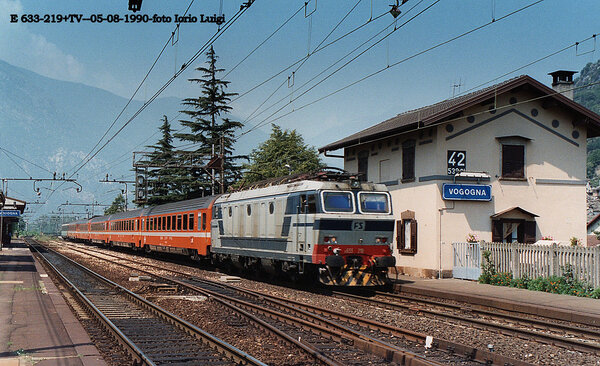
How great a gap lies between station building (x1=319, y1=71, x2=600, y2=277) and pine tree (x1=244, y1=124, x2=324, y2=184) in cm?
3754

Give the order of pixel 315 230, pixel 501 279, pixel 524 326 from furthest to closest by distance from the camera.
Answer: pixel 501 279
pixel 315 230
pixel 524 326

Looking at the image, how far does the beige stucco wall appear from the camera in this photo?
75.4 feet

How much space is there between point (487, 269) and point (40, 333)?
14866 millimetres

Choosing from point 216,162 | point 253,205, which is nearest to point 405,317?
point 253,205

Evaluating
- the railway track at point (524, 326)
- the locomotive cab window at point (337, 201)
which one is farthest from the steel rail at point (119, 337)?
the locomotive cab window at point (337, 201)

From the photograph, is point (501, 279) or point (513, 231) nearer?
point (501, 279)

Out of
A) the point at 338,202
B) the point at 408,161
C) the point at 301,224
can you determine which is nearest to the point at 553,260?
the point at 338,202

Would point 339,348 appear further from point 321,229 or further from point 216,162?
point 216,162

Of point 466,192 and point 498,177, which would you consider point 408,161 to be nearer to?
point 466,192

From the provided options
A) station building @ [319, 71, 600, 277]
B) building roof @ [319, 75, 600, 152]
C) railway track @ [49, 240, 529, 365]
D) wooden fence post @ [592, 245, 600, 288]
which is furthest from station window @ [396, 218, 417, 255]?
railway track @ [49, 240, 529, 365]

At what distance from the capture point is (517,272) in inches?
777

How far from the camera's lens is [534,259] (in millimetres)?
19062

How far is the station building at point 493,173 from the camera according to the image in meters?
23.0

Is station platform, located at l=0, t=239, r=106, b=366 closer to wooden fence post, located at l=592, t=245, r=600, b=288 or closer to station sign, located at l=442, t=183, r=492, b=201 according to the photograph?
wooden fence post, located at l=592, t=245, r=600, b=288
